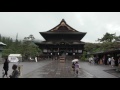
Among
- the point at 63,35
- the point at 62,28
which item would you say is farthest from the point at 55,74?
the point at 62,28

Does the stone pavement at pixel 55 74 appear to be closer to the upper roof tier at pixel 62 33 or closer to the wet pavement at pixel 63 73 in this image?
the wet pavement at pixel 63 73

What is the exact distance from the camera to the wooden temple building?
65.0m

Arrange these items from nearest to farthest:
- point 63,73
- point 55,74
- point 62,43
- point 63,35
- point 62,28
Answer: point 55,74
point 63,73
point 62,43
point 63,35
point 62,28

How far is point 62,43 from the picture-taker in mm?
64750

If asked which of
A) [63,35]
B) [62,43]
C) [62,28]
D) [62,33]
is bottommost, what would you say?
[62,43]

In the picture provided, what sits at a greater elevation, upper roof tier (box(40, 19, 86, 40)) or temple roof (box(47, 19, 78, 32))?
temple roof (box(47, 19, 78, 32))

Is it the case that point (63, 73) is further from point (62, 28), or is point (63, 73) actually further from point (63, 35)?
point (62, 28)

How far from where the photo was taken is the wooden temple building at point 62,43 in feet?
213

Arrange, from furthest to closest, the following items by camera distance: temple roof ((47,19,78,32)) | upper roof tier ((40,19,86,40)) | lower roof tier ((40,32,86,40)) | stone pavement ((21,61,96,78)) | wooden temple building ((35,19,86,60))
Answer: temple roof ((47,19,78,32)) → upper roof tier ((40,19,86,40)) → lower roof tier ((40,32,86,40)) → wooden temple building ((35,19,86,60)) → stone pavement ((21,61,96,78))

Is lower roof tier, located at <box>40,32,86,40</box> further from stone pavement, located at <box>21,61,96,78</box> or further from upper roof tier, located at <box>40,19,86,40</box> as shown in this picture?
stone pavement, located at <box>21,61,96,78</box>

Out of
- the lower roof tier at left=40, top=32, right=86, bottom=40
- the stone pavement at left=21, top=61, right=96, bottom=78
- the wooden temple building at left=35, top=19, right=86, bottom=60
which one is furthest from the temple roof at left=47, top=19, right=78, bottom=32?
the stone pavement at left=21, top=61, right=96, bottom=78
